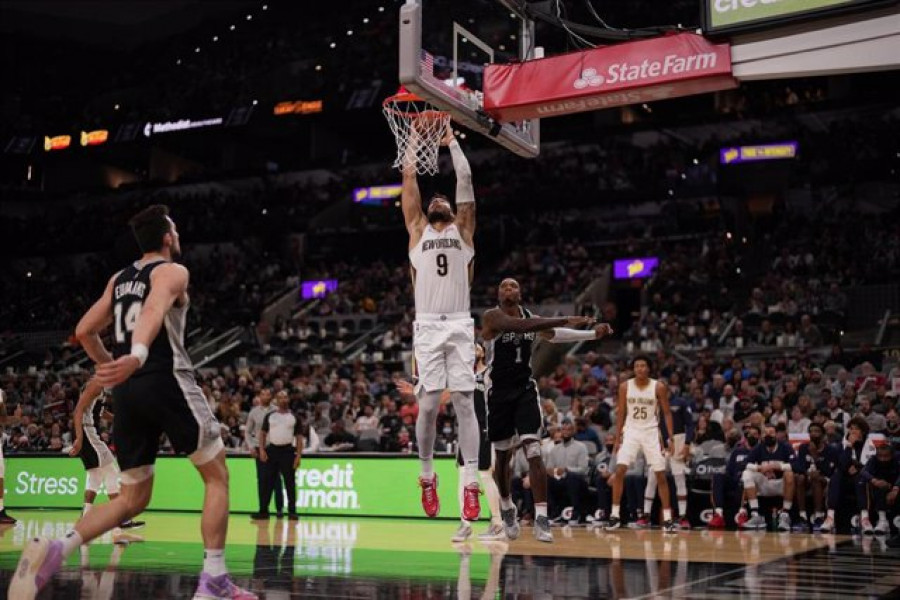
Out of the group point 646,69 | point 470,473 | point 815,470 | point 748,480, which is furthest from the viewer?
point 748,480

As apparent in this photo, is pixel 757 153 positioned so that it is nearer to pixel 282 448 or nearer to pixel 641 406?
pixel 641 406

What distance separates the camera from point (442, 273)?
809 centimetres

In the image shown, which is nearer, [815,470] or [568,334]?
[568,334]

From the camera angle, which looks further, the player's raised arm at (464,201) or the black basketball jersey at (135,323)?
the player's raised arm at (464,201)

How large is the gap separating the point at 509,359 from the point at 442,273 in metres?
1.78

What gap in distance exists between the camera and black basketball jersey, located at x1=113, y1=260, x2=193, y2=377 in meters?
5.60

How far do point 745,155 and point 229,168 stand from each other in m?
20.5

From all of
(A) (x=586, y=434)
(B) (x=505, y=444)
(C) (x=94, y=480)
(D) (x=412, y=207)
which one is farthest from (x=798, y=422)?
(C) (x=94, y=480)

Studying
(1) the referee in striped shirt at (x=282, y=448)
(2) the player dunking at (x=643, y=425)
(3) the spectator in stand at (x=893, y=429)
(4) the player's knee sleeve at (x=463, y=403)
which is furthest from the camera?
(1) the referee in striped shirt at (x=282, y=448)

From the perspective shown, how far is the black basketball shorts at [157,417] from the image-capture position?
5.53 m

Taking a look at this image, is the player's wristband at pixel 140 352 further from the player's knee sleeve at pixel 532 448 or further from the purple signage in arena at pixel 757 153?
the purple signage in arena at pixel 757 153

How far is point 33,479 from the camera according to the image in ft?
61.9

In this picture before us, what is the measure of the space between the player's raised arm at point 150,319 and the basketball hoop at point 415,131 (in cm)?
326

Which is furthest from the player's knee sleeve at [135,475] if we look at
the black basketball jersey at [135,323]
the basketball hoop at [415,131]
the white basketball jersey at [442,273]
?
the basketball hoop at [415,131]
